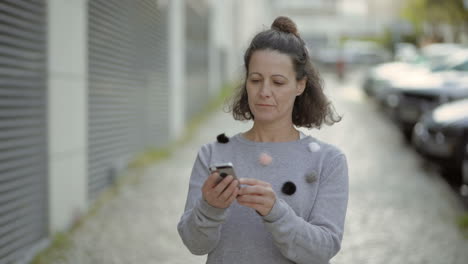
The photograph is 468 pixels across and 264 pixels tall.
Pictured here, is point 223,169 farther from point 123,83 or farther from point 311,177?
point 123,83

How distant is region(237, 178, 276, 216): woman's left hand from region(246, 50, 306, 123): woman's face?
1.28 ft

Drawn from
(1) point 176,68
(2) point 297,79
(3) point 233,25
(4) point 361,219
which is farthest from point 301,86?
(3) point 233,25

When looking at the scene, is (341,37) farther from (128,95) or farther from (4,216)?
(4,216)

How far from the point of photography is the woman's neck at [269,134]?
224 centimetres

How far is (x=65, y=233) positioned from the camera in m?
6.09

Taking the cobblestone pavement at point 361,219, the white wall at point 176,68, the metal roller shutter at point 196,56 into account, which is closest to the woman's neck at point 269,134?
the cobblestone pavement at point 361,219

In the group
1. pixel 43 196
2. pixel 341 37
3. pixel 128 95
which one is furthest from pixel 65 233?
pixel 341 37

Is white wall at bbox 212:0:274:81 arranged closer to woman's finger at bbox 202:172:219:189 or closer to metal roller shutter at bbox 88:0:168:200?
metal roller shutter at bbox 88:0:168:200

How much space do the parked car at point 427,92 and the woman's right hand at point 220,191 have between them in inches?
389

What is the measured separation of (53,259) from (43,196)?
64 cm

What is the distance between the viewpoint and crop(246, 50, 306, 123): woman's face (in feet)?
7.09

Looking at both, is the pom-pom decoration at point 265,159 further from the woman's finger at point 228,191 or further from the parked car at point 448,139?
the parked car at point 448,139

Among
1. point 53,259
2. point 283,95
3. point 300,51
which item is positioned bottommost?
point 53,259

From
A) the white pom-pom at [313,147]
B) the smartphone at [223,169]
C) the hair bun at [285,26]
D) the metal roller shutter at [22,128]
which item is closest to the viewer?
the smartphone at [223,169]
